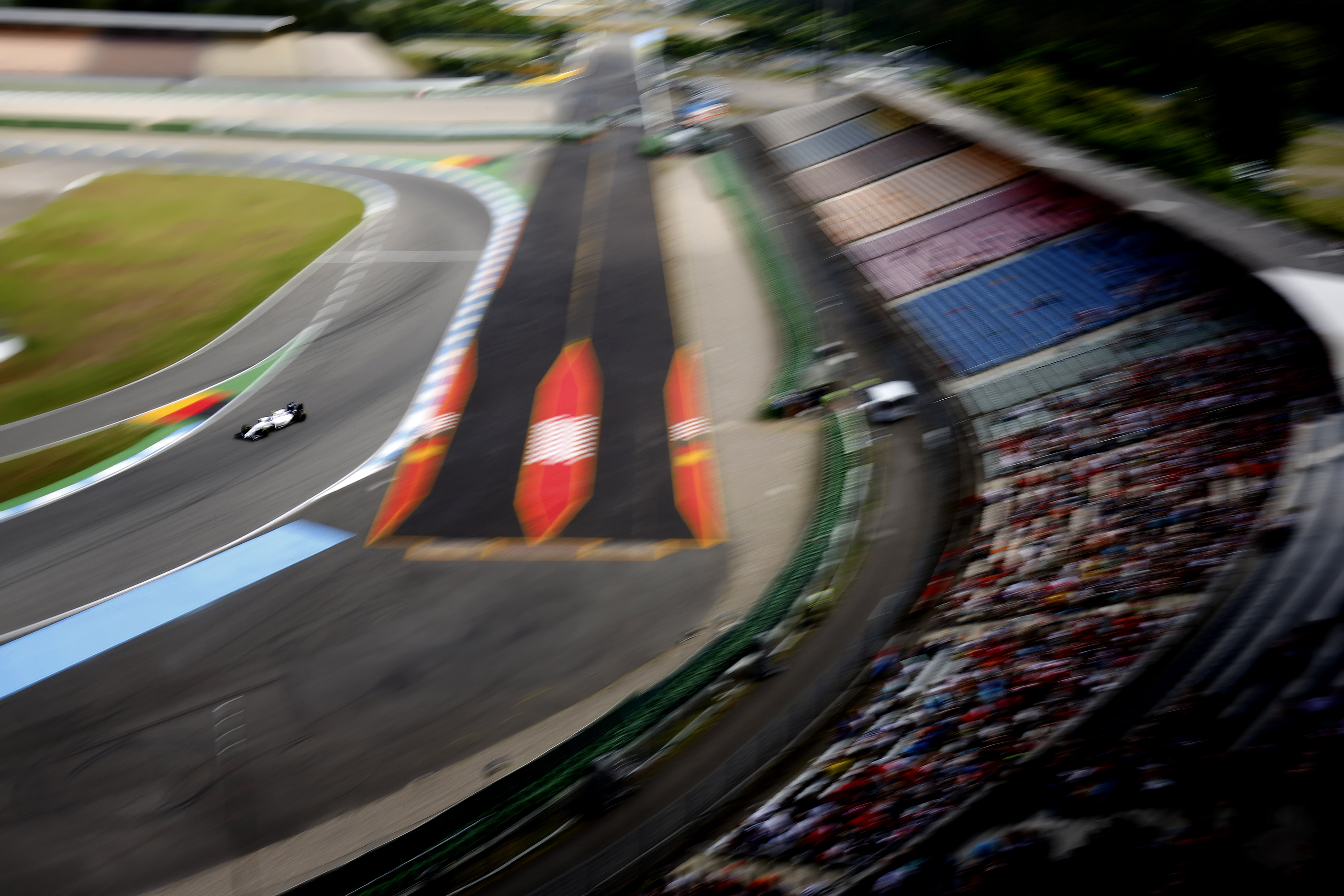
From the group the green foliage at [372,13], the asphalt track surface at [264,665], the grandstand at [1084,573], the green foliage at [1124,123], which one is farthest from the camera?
the green foliage at [372,13]

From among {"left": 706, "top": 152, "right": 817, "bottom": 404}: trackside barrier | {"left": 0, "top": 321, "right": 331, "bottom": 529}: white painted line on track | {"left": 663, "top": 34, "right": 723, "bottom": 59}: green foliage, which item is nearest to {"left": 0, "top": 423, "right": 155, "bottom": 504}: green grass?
{"left": 0, "top": 321, "right": 331, "bottom": 529}: white painted line on track

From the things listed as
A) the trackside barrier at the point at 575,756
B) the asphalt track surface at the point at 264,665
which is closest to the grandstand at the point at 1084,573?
the trackside barrier at the point at 575,756

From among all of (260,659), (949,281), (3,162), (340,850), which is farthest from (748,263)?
(3,162)

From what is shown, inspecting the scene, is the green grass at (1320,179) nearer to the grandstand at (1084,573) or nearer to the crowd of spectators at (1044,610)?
the grandstand at (1084,573)

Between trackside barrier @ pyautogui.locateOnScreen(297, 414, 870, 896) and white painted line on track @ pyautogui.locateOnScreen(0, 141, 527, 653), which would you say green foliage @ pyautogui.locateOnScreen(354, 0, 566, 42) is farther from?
trackside barrier @ pyautogui.locateOnScreen(297, 414, 870, 896)

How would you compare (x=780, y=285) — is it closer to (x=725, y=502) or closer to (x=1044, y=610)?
(x=725, y=502)

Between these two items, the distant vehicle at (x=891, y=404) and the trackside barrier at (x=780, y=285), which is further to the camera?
the trackside barrier at (x=780, y=285)

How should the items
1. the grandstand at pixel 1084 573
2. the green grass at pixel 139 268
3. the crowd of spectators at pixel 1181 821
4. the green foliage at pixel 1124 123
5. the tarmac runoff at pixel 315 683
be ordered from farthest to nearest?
the green grass at pixel 139 268
the green foliage at pixel 1124 123
the tarmac runoff at pixel 315 683
the grandstand at pixel 1084 573
the crowd of spectators at pixel 1181 821

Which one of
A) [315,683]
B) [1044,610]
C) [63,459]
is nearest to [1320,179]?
[1044,610]
